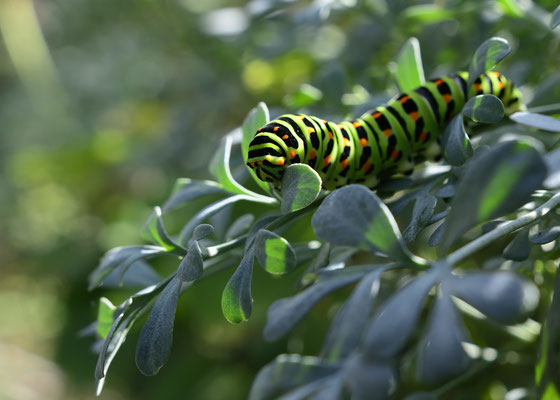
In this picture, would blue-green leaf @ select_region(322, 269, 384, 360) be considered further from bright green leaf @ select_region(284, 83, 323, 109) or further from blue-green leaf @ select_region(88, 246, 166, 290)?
bright green leaf @ select_region(284, 83, 323, 109)

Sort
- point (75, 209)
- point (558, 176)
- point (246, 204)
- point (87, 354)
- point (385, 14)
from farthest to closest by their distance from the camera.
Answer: point (75, 209) < point (87, 354) < point (246, 204) < point (385, 14) < point (558, 176)

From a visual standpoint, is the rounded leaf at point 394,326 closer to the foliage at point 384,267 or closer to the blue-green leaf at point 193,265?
the foliage at point 384,267

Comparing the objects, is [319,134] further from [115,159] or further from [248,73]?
[115,159]

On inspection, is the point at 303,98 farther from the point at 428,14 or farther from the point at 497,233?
the point at 497,233

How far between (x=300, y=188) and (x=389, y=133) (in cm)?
18

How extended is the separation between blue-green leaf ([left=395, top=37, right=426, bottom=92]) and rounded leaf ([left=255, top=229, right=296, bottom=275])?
0.82ft

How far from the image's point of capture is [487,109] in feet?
1.16

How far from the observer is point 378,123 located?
0.49 m

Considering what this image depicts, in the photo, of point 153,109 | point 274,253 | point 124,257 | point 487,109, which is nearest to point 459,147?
point 487,109

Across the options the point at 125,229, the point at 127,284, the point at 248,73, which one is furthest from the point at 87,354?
the point at 127,284

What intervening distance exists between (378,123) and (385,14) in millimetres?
238

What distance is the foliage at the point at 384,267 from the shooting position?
0.23 metres

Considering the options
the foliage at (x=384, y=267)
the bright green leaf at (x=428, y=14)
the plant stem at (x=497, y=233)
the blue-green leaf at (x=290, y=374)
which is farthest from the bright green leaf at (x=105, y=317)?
the bright green leaf at (x=428, y=14)

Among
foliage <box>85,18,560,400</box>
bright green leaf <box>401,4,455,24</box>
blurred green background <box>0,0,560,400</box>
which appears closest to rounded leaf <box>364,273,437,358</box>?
foliage <box>85,18,560,400</box>
